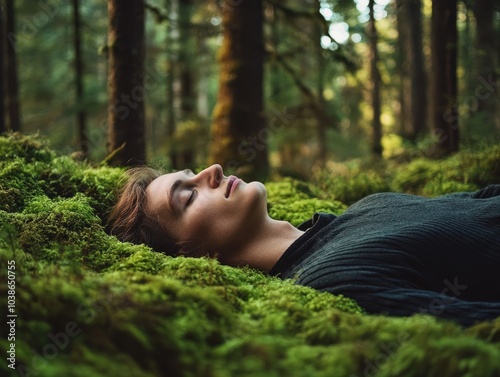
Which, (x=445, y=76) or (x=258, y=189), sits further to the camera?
(x=445, y=76)

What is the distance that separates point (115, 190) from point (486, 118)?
328 inches

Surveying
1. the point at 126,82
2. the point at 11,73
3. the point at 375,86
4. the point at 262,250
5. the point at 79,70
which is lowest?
the point at 262,250

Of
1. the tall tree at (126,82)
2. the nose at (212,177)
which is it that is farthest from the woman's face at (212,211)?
the tall tree at (126,82)

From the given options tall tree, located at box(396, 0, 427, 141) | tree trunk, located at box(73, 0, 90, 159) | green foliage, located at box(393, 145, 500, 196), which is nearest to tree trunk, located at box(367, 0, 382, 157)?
tall tree, located at box(396, 0, 427, 141)

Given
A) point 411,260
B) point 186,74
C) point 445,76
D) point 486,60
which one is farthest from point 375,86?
point 411,260

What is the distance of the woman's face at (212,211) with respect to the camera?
340cm

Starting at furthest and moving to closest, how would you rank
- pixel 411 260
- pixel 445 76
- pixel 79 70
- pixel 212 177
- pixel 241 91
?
1. pixel 79 70
2. pixel 241 91
3. pixel 445 76
4. pixel 212 177
5. pixel 411 260

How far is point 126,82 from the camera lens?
534 cm

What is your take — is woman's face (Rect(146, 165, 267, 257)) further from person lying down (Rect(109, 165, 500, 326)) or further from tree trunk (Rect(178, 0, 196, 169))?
tree trunk (Rect(178, 0, 196, 169))

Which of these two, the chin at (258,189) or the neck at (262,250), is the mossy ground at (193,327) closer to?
the neck at (262,250)

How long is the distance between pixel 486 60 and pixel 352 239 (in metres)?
8.71

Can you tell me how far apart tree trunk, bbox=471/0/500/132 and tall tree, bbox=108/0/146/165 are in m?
7.22

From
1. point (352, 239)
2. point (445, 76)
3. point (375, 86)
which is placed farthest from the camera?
point (375, 86)

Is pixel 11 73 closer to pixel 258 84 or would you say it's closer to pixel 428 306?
pixel 258 84
